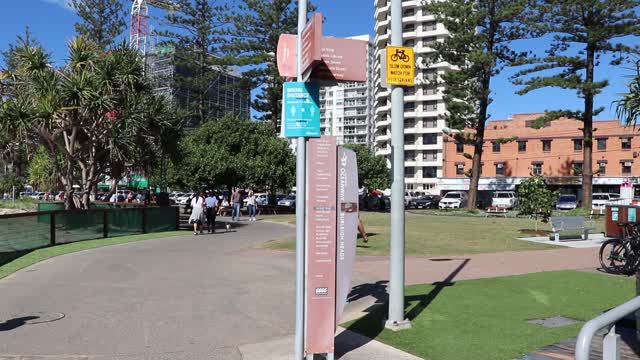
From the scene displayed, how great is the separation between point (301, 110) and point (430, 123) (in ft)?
273

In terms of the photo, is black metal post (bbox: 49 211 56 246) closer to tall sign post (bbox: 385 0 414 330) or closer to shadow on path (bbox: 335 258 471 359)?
shadow on path (bbox: 335 258 471 359)

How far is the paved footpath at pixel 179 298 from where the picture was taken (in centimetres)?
605

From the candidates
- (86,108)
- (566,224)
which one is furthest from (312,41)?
(86,108)

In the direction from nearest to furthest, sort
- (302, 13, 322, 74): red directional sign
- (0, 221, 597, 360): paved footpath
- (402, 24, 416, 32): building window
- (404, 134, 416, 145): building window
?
(302, 13, 322, 74): red directional sign → (0, 221, 597, 360): paved footpath → (402, 24, 416, 32): building window → (404, 134, 416, 145): building window

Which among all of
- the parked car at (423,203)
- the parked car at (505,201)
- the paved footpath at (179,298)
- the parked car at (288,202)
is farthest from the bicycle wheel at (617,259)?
the parked car at (423,203)

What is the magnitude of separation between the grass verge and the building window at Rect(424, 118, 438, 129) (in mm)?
69759

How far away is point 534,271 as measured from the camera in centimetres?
1141

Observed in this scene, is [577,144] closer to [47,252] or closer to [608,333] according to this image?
[47,252]

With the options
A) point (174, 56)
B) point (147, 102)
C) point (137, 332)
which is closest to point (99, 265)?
point (137, 332)

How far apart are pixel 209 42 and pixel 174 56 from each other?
375cm

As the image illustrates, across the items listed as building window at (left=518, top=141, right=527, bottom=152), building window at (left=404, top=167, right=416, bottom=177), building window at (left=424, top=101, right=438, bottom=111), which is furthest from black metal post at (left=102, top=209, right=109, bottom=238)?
building window at (left=424, top=101, right=438, bottom=111)

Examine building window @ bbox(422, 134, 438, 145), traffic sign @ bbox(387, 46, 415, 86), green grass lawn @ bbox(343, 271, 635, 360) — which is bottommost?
green grass lawn @ bbox(343, 271, 635, 360)

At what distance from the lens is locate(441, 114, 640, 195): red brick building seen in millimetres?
59500

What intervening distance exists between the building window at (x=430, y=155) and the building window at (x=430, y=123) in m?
3.86
